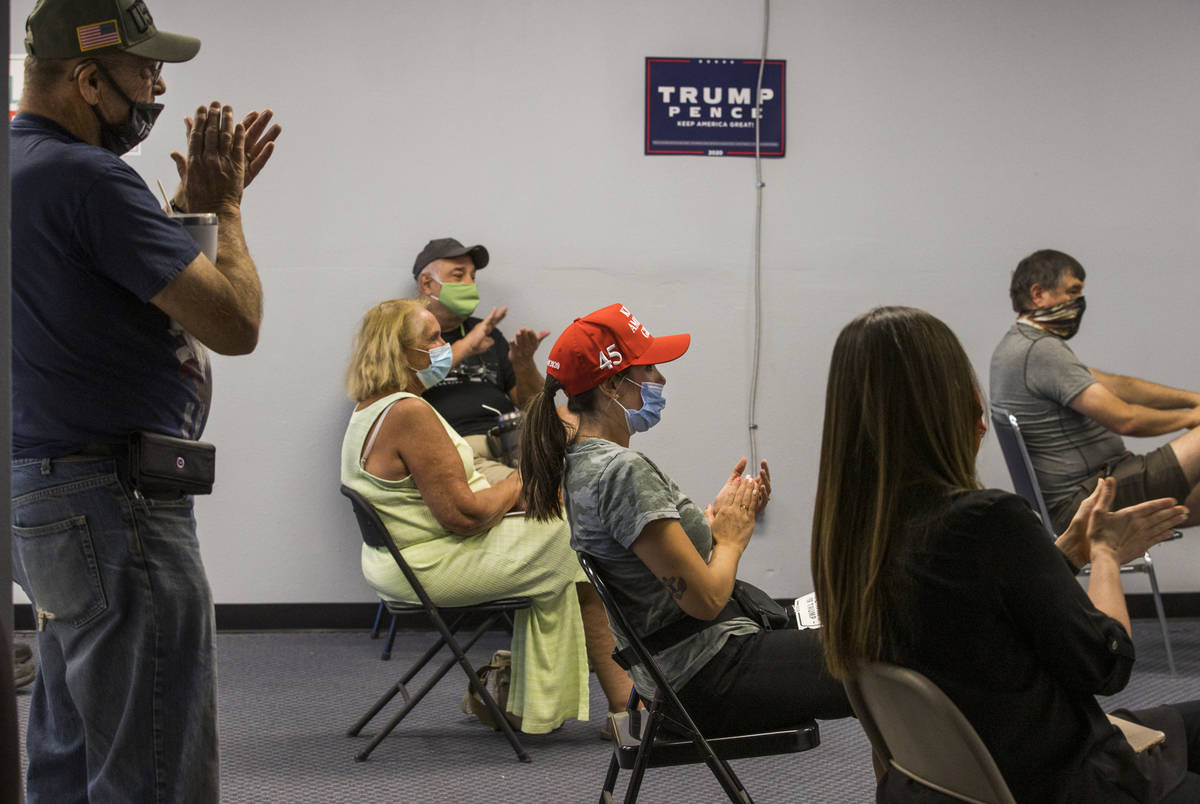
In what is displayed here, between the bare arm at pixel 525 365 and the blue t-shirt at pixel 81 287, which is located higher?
the blue t-shirt at pixel 81 287

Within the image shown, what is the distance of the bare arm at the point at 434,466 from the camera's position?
3.05m

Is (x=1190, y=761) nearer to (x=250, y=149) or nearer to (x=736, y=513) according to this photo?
(x=736, y=513)

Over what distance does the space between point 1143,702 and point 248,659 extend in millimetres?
3134

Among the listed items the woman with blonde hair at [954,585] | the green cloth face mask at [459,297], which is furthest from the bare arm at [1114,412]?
the woman with blonde hair at [954,585]

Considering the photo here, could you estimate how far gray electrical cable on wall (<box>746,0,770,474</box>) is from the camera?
4641mm

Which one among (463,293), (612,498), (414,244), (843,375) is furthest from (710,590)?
(414,244)

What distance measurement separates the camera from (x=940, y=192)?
4.72 meters

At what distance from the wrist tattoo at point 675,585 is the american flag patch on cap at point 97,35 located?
50.7 inches

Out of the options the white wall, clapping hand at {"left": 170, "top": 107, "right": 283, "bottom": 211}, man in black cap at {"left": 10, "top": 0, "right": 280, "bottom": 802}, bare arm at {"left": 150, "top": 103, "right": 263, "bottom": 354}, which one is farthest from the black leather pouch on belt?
the white wall

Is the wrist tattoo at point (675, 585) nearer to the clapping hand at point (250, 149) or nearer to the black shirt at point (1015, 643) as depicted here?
the black shirt at point (1015, 643)

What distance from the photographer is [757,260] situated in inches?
184

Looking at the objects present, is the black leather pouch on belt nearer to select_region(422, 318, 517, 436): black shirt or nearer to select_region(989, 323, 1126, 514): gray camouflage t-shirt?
select_region(422, 318, 517, 436): black shirt

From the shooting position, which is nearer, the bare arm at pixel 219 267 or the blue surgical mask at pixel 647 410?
the bare arm at pixel 219 267

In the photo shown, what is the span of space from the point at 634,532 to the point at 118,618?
0.89 meters
